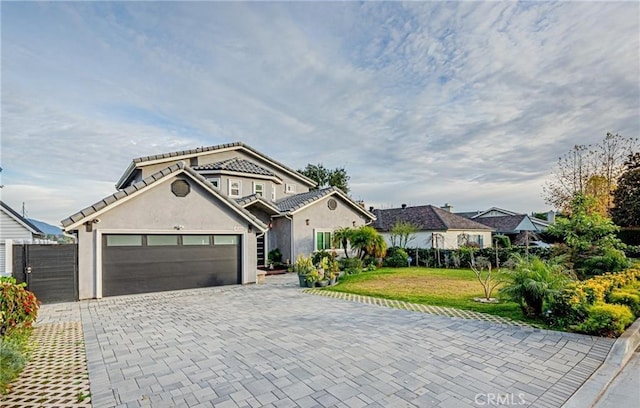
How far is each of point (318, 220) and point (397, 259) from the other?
602 cm

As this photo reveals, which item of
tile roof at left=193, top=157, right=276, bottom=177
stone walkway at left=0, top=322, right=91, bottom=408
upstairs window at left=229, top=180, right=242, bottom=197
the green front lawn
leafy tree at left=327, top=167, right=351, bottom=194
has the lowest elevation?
the green front lawn

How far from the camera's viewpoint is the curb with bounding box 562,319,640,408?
14.1 feet

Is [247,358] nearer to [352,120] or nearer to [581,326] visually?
[581,326]

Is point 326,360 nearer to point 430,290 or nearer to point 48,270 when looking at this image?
point 430,290

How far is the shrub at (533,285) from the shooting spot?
7.93 metres

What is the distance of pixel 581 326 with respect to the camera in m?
6.98

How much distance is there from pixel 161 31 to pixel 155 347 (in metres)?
10.4

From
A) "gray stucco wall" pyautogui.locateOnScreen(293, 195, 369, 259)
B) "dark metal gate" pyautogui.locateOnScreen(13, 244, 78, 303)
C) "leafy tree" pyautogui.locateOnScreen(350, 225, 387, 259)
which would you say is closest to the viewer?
"dark metal gate" pyautogui.locateOnScreen(13, 244, 78, 303)

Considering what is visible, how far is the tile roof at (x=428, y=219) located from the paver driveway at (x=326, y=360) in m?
20.4

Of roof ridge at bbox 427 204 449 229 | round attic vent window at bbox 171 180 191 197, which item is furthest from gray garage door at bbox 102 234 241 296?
roof ridge at bbox 427 204 449 229

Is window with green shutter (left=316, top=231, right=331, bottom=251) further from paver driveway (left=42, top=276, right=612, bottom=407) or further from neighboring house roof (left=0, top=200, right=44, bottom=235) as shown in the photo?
neighboring house roof (left=0, top=200, right=44, bottom=235)

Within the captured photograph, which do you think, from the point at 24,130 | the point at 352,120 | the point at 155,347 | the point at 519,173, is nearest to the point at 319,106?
the point at 352,120

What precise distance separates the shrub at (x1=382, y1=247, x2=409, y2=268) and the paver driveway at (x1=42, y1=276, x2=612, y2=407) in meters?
12.8

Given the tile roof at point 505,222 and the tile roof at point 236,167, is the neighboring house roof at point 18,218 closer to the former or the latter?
the tile roof at point 236,167
